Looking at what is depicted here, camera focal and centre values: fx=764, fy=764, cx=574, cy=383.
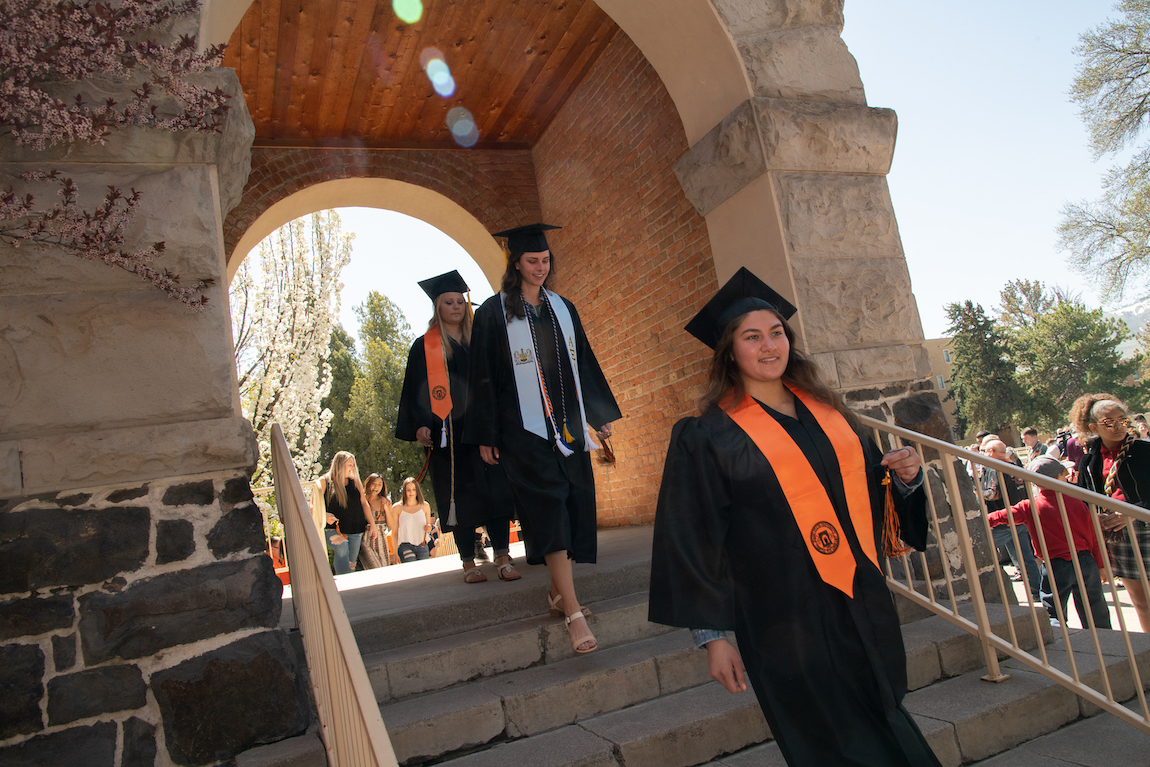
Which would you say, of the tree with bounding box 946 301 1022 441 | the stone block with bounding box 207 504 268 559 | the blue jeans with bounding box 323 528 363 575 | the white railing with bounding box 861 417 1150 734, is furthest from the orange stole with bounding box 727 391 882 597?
the tree with bounding box 946 301 1022 441

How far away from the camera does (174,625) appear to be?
2461 millimetres

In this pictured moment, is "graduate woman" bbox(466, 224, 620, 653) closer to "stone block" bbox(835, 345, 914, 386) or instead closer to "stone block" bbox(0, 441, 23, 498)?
"stone block" bbox(835, 345, 914, 386)

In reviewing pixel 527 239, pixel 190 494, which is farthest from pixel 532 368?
pixel 190 494

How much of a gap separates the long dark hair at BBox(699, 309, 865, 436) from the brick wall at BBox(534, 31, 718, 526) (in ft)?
9.37

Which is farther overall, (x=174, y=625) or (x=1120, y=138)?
(x=1120, y=138)

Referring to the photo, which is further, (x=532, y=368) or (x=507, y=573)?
(x=507, y=573)

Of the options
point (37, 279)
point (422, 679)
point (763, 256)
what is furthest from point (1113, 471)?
point (37, 279)

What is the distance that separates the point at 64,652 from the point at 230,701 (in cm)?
52

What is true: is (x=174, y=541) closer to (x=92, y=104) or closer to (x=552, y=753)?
(x=552, y=753)

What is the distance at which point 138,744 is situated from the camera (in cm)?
237

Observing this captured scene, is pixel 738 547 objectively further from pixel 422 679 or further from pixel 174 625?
pixel 174 625

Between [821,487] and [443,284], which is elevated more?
[443,284]

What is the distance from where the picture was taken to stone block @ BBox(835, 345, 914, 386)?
3.97 meters

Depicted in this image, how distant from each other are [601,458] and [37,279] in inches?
197
